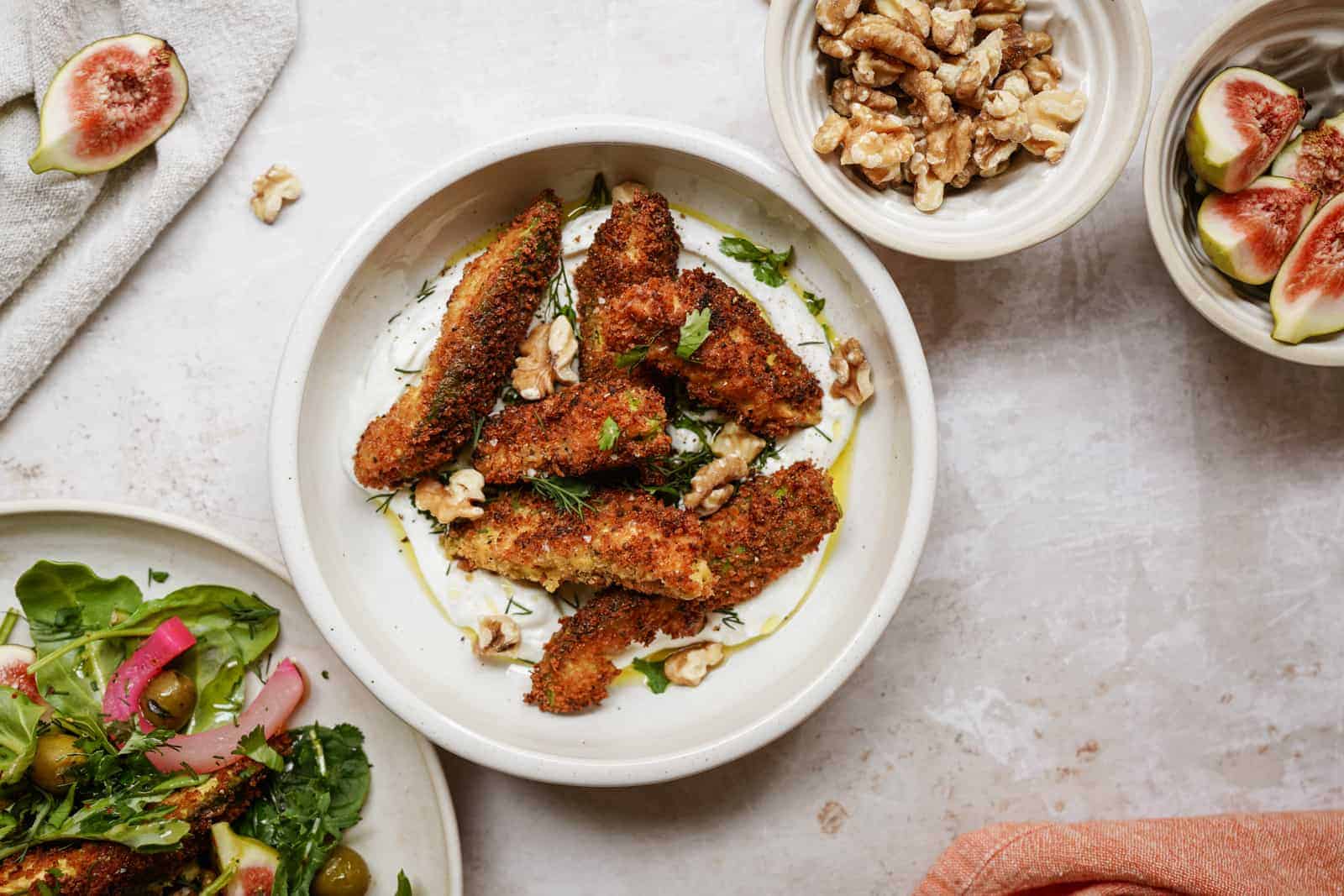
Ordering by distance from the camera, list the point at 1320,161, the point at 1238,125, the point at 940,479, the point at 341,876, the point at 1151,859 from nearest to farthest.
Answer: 1. the point at 1238,125
2. the point at 1320,161
3. the point at 341,876
4. the point at 1151,859
5. the point at 940,479

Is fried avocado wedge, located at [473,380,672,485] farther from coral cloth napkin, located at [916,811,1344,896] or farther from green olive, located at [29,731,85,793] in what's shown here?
coral cloth napkin, located at [916,811,1344,896]

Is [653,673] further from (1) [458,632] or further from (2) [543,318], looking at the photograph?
(2) [543,318]

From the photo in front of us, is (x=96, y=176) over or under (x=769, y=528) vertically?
over

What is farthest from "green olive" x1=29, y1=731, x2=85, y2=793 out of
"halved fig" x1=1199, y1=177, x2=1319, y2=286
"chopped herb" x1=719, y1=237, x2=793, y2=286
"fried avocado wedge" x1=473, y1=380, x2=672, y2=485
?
"halved fig" x1=1199, y1=177, x2=1319, y2=286

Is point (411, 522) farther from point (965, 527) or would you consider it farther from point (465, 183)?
point (965, 527)

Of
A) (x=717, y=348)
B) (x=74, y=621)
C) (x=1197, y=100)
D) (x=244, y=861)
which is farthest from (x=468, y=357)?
(x=1197, y=100)

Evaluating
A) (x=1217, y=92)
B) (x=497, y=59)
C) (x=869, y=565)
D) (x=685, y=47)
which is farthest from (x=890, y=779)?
(x=497, y=59)

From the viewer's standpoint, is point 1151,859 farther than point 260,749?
Yes
